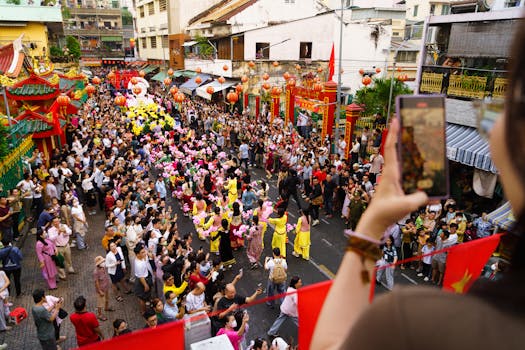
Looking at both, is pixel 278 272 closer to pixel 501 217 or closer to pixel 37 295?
pixel 37 295

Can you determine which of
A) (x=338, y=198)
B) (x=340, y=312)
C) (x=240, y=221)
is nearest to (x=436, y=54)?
(x=338, y=198)

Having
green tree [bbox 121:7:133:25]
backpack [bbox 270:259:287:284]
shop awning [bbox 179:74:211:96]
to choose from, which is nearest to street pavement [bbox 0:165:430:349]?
backpack [bbox 270:259:287:284]

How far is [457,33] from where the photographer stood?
12578mm

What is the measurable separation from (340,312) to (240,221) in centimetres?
880

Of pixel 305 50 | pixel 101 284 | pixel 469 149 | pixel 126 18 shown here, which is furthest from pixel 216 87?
pixel 126 18

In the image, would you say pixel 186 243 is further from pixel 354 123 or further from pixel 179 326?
pixel 354 123

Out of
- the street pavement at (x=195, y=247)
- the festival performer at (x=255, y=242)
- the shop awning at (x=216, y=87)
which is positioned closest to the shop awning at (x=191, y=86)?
the shop awning at (x=216, y=87)

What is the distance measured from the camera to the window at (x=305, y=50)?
27.8m

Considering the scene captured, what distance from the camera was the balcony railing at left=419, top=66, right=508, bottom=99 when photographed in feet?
36.6

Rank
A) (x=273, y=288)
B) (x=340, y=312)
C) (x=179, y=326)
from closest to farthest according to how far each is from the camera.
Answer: (x=340, y=312)
(x=179, y=326)
(x=273, y=288)

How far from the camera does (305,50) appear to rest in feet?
91.8

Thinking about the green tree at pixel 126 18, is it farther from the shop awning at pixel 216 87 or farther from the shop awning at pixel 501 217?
the shop awning at pixel 501 217

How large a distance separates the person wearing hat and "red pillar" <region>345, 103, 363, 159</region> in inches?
458

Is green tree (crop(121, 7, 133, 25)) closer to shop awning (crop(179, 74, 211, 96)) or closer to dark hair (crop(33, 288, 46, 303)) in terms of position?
shop awning (crop(179, 74, 211, 96))
